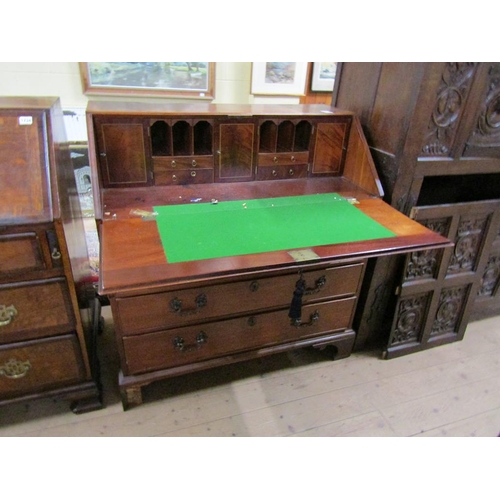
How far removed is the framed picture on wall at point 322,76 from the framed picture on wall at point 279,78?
0.24ft

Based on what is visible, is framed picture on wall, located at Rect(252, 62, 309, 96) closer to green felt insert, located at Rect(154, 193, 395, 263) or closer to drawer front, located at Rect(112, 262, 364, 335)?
green felt insert, located at Rect(154, 193, 395, 263)

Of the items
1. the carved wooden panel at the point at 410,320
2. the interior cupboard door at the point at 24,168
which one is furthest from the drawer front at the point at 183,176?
the carved wooden panel at the point at 410,320

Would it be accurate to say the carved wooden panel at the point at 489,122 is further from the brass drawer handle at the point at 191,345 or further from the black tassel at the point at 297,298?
the brass drawer handle at the point at 191,345

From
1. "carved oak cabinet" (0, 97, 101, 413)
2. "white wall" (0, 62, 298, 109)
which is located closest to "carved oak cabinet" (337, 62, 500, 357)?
"carved oak cabinet" (0, 97, 101, 413)

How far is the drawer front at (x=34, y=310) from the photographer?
1.20 m

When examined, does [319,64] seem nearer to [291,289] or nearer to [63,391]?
[291,289]

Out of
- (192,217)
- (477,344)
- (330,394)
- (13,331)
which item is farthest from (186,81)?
(477,344)

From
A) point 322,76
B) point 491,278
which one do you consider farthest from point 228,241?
point 322,76

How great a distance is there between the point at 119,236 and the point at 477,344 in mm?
1964

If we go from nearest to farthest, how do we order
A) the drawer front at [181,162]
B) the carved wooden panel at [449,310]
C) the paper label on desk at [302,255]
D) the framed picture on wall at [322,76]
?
the paper label on desk at [302,255] < the drawer front at [181,162] < the carved wooden panel at [449,310] < the framed picture on wall at [322,76]

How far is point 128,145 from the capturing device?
5.02ft

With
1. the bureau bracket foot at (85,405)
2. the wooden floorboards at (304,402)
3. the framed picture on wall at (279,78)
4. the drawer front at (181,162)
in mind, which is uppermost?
the framed picture on wall at (279,78)

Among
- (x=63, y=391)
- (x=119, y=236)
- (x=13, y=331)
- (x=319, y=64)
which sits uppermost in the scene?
(x=319, y=64)

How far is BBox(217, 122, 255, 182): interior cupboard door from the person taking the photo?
1.63 m
